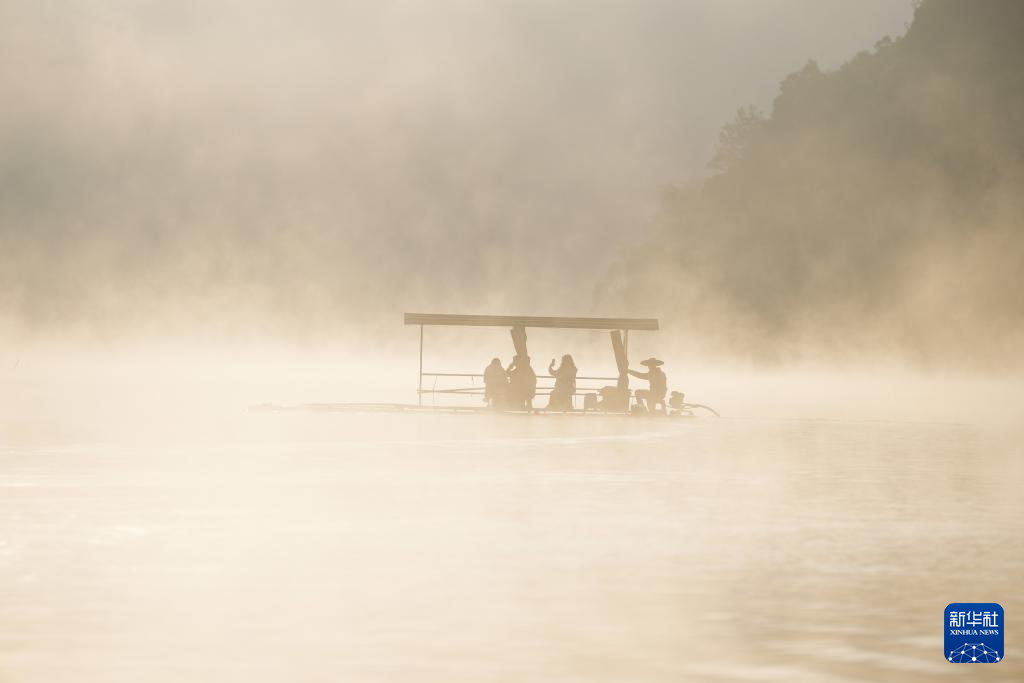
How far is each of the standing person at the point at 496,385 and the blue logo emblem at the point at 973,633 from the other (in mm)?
27845

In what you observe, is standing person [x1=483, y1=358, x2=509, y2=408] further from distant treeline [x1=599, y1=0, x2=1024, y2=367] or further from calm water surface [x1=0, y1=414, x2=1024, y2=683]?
distant treeline [x1=599, y1=0, x2=1024, y2=367]

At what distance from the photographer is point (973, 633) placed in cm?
869

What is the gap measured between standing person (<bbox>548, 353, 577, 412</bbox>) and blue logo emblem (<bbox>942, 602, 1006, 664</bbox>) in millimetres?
27142

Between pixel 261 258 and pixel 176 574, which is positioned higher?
pixel 261 258

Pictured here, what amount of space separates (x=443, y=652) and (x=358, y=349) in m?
164

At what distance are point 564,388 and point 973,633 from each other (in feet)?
93.4

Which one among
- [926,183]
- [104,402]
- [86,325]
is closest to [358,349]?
[86,325]

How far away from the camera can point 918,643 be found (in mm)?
8727

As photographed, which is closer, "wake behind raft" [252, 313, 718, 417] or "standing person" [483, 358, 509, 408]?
"wake behind raft" [252, 313, 718, 417]

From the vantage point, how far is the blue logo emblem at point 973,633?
8.26 m

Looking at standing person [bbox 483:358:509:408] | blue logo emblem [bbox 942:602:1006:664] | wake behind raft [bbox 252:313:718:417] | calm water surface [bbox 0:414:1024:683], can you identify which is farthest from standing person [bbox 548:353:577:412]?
blue logo emblem [bbox 942:602:1006:664]

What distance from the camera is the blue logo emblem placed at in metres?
8.26

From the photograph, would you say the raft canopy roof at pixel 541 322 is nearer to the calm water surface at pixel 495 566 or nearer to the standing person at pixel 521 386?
the standing person at pixel 521 386

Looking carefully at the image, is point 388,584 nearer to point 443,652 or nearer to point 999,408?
point 443,652
